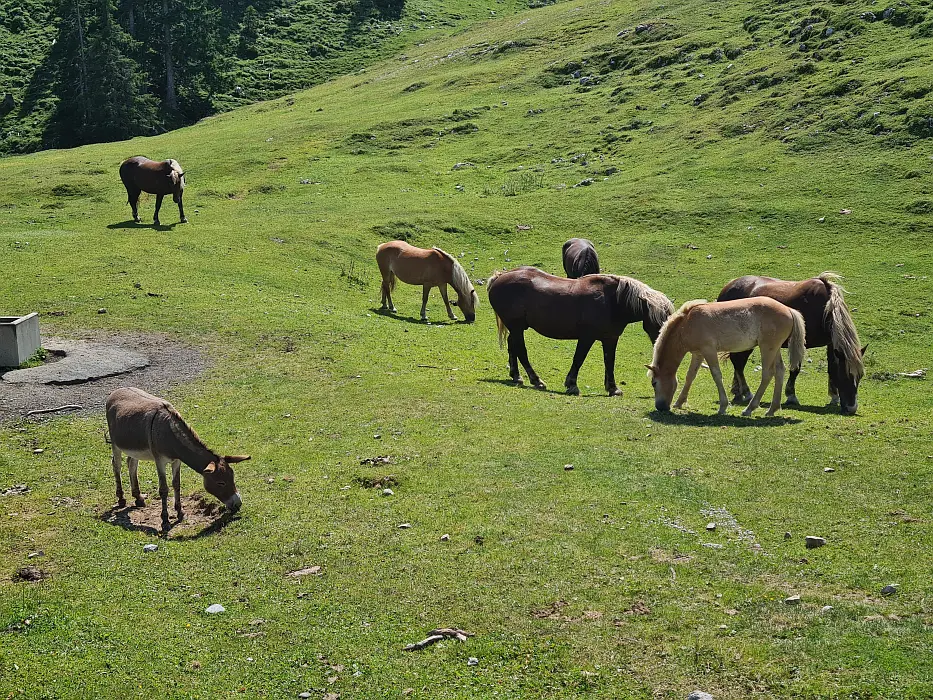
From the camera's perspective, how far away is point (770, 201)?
1400 inches

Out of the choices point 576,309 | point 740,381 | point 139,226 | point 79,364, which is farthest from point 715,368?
point 139,226

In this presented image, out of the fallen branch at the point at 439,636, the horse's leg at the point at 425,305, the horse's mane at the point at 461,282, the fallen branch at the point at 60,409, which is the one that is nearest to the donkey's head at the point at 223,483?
the fallen branch at the point at 439,636

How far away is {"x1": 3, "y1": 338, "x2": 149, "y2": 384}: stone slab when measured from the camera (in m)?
18.5

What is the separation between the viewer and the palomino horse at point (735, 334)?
15711mm

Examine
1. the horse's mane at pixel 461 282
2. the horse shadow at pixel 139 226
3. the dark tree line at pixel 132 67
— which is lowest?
the horse's mane at pixel 461 282

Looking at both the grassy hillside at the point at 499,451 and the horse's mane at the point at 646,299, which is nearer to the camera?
the grassy hillside at the point at 499,451

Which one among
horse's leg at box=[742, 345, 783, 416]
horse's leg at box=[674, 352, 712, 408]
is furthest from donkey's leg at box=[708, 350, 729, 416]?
horse's leg at box=[742, 345, 783, 416]

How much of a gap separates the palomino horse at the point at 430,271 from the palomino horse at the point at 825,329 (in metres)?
9.08

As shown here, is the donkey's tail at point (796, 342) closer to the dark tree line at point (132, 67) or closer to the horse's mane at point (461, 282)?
the horse's mane at point (461, 282)

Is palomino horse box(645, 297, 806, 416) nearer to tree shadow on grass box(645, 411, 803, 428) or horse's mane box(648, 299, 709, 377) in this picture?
horse's mane box(648, 299, 709, 377)

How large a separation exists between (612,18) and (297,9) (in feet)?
136

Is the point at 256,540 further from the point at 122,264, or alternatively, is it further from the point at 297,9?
the point at 297,9

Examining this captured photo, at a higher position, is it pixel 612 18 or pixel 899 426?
pixel 612 18

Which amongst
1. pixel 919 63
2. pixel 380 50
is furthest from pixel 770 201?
pixel 380 50
